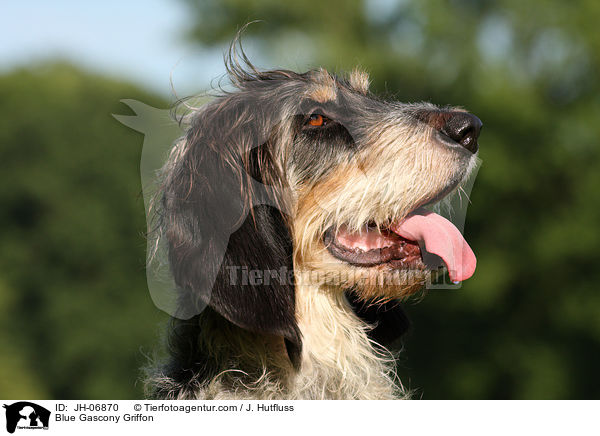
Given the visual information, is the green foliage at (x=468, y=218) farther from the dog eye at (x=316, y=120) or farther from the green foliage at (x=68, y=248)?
the dog eye at (x=316, y=120)

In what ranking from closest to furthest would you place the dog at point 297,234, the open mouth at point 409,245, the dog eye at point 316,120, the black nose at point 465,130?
1. the dog at point 297,234
2. the open mouth at point 409,245
3. the black nose at point 465,130
4. the dog eye at point 316,120

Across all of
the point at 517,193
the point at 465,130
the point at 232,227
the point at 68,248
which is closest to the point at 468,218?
the point at 517,193

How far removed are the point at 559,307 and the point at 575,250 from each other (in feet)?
4.76

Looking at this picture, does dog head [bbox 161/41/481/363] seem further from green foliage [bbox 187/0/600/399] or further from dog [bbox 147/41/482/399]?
green foliage [bbox 187/0/600/399]

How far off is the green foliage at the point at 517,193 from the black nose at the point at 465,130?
1068 cm

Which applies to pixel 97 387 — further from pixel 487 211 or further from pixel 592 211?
pixel 592 211

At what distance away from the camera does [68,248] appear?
1418cm

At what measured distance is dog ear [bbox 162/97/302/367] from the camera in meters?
3.03

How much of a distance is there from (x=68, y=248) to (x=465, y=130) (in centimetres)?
1245

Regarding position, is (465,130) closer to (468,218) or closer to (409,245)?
(409,245)

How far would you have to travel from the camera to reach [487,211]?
1473cm
